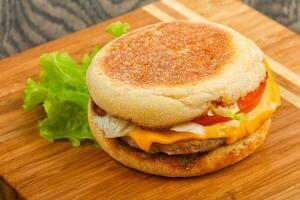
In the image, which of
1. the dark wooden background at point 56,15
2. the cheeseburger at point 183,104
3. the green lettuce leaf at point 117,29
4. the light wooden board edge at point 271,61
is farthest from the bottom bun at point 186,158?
the dark wooden background at point 56,15

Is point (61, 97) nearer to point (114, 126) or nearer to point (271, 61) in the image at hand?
point (114, 126)

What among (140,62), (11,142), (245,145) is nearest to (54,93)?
(11,142)

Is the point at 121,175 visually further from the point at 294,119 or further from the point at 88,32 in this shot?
the point at 88,32

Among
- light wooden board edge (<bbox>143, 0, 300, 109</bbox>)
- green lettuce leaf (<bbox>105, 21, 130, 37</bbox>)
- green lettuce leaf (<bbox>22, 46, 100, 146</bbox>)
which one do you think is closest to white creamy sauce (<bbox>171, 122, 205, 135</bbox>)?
green lettuce leaf (<bbox>22, 46, 100, 146</bbox>)

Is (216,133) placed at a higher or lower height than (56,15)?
higher

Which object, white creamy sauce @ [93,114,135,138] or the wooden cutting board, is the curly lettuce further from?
white creamy sauce @ [93,114,135,138]

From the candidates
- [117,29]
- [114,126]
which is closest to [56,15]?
[117,29]

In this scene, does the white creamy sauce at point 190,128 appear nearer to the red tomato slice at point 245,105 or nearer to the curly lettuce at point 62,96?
the red tomato slice at point 245,105
